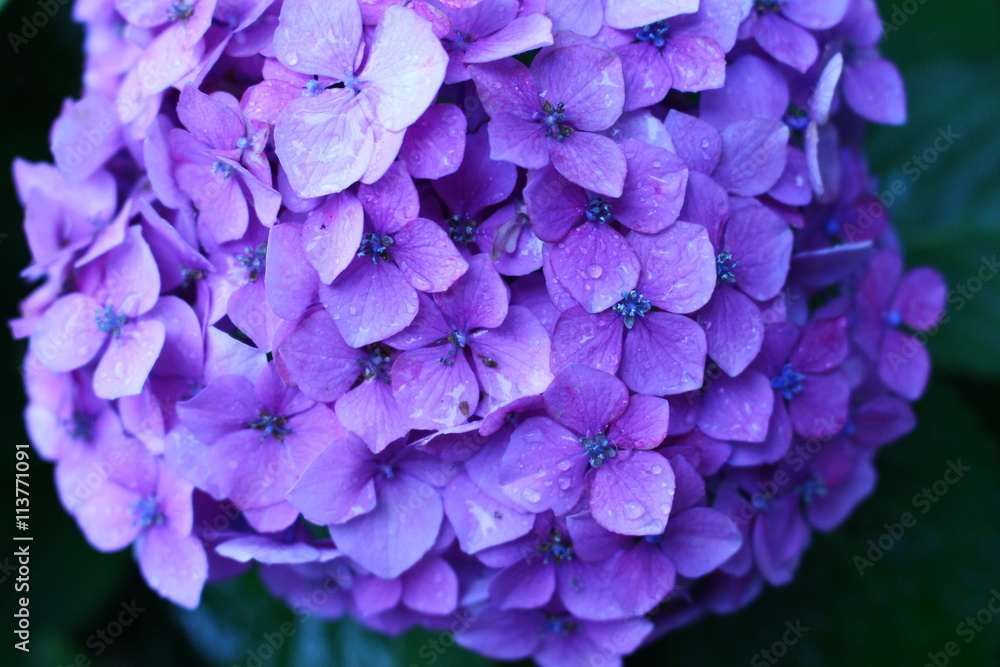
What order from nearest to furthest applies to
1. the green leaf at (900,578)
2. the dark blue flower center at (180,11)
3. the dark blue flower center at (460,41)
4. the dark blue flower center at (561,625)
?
the dark blue flower center at (460,41), the dark blue flower center at (180,11), the dark blue flower center at (561,625), the green leaf at (900,578)

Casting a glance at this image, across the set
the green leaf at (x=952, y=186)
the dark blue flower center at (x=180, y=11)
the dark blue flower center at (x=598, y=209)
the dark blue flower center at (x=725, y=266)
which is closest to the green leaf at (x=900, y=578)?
the green leaf at (x=952, y=186)

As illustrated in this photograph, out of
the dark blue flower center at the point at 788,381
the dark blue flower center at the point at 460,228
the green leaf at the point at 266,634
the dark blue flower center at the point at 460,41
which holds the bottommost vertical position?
the green leaf at the point at 266,634

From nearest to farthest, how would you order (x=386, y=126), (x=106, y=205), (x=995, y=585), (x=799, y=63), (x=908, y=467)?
1. (x=386, y=126)
2. (x=799, y=63)
3. (x=106, y=205)
4. (x=995, y=585)
5. (x=908, y=467)

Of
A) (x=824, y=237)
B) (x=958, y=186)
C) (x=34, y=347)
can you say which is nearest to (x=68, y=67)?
(x=34, y=347)

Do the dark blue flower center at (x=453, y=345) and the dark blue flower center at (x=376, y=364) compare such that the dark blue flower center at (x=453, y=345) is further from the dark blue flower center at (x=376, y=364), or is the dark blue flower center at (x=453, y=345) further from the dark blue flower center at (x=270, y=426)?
the dark blue flower center at (x=270, y=426)

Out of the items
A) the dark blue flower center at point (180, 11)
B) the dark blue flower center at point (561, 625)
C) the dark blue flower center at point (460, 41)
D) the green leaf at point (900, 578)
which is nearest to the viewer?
the dark blue flower center at point (460, 41)

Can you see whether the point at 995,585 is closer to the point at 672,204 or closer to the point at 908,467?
the point at 908,467

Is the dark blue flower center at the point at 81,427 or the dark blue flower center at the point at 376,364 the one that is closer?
the dark blue flower center at the point at 376,364

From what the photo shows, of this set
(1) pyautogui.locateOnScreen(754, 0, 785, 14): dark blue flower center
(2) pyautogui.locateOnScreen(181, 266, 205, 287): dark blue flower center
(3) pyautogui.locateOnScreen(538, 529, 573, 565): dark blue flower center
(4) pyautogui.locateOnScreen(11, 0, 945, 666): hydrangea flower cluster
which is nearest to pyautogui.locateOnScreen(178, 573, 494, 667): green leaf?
(4) pyautogui.locateOnScreen(11, 0, 945, 666): hydrangea flower cluster
